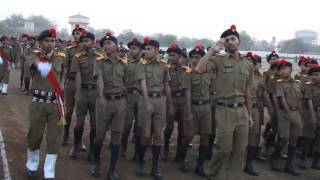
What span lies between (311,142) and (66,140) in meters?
5.17

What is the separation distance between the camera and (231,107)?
19.9 feet

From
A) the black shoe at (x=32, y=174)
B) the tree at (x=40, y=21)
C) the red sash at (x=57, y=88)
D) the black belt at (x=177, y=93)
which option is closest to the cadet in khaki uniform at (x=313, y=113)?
the black belt at (x=177, y=93)

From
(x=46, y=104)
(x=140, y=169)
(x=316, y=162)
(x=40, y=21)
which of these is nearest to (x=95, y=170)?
(x=140, y=169)

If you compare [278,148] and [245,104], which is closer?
[245,104]

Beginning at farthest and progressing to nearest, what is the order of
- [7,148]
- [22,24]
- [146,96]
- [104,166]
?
[22,24] < [7,148] < [104,166] < [146,96]

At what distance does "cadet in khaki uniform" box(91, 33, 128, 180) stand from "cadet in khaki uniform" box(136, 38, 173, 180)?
0.36 metres

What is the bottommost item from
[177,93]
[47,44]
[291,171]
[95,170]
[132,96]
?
[291,171]

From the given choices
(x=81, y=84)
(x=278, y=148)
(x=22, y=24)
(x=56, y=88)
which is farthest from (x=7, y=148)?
(x=22, y=24)

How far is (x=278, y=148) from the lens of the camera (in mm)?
8352

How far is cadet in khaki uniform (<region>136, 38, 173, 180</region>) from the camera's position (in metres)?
6.85

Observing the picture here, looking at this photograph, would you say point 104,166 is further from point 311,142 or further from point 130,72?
point 311,142

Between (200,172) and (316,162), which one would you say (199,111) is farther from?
(316,162)

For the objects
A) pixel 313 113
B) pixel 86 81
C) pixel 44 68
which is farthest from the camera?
pixel 313 113

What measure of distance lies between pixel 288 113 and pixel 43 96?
15.0ft
